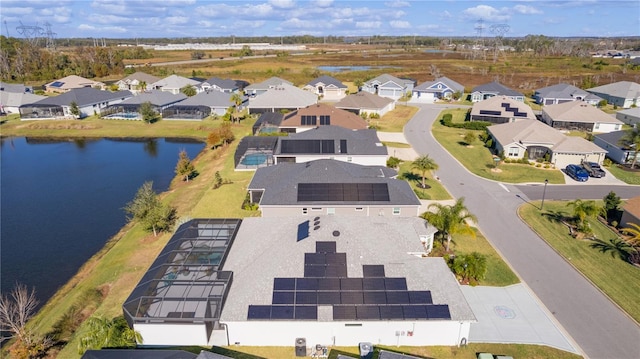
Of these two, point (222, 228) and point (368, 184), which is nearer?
point (222, 228)

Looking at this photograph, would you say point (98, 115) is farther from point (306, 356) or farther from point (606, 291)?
point (606, 291)

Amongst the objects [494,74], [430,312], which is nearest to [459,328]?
[430,312]

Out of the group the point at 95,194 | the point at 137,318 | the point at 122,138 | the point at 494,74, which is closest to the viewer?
the point at 137,318

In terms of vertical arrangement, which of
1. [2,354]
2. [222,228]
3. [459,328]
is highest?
[222,228]

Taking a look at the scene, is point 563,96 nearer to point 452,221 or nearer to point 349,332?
point 452,221

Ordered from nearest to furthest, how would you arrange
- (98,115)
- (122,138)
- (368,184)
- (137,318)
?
(137,318) < (368,184) < (122,138) < (98,115)

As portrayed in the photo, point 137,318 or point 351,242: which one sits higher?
point 351,242

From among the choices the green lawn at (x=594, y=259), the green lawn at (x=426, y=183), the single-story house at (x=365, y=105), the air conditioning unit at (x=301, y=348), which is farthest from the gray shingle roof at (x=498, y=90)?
the air conditioning unit at (x=301, y=348)
